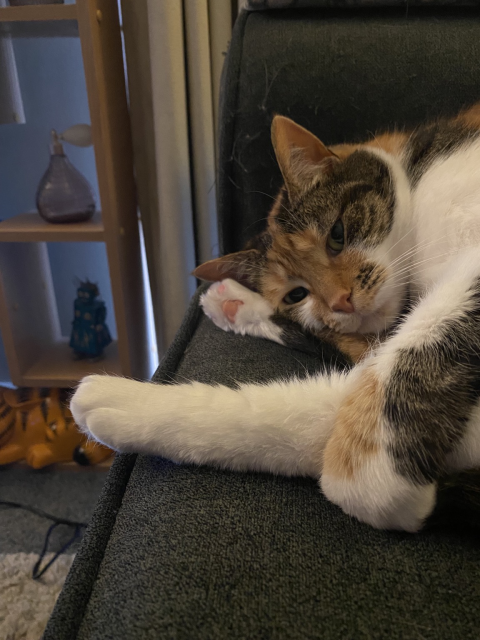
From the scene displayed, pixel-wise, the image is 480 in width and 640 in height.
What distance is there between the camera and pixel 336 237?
78 centimetres

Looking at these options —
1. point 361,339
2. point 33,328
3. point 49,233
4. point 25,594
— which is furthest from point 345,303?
point 33,328

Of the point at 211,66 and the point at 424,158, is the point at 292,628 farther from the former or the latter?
the point at 211,66

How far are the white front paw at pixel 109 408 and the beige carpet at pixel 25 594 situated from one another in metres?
0.76

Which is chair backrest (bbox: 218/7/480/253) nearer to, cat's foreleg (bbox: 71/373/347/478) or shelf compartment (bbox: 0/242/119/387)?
cat's foreleg (bbox: 71/373/347/478)

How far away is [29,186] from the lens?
5.24 feet

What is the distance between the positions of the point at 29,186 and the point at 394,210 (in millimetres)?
1361

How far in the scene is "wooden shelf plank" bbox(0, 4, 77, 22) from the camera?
109 cm

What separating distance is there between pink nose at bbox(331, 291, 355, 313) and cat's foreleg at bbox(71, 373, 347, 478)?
0.18 m

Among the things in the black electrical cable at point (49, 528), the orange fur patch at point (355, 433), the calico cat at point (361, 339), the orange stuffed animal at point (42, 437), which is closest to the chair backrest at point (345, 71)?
the calico cat at point (361, 339)

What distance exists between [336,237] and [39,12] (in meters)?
0.96

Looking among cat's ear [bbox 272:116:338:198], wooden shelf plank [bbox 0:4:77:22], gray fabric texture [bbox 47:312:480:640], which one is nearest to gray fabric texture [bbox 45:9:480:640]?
gray fabric texture [bbox 47:312:480:640]

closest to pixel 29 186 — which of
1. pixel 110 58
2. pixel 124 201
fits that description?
pixel 124 201

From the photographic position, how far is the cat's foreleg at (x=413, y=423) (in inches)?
17.3

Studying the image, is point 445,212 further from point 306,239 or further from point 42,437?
point 42,437
